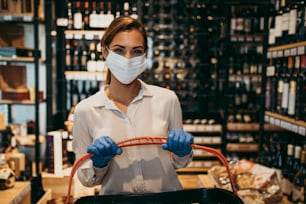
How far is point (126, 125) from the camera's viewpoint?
4.64ft

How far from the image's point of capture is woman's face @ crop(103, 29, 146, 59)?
137cm

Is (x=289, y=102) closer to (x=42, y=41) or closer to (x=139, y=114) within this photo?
(x=139, y=114)

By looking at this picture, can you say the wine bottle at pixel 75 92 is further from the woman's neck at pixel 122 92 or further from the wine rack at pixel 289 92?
the woman's neck at pixel 122 92

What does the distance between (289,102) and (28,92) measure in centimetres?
254

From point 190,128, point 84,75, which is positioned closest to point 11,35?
point 84,75

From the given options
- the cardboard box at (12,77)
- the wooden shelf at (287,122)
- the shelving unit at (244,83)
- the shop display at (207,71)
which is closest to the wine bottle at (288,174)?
the shop display at (207,71)

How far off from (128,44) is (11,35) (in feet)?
8.01

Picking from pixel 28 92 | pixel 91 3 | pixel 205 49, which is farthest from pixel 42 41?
pixel 205 49

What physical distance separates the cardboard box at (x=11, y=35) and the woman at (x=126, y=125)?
2.17 metres

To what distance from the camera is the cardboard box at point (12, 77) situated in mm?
3447

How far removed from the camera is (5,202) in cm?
192

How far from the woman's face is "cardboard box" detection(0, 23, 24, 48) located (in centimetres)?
218

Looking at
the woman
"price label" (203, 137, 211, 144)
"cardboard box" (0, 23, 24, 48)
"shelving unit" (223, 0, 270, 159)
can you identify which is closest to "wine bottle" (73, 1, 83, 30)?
"cardboard box" (0, 23, 24, 48)

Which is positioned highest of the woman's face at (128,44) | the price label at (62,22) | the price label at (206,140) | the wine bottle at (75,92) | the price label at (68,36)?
the price label at (62,22)
